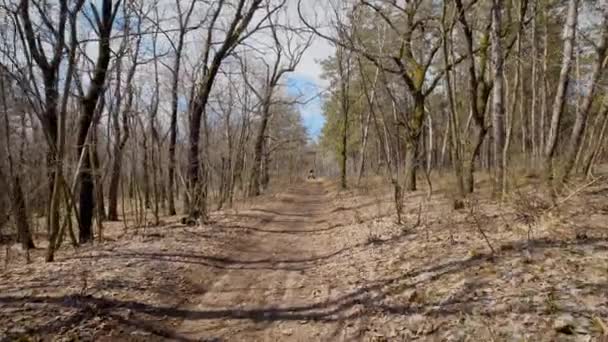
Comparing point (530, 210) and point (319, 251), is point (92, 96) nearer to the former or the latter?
point (319, 251)

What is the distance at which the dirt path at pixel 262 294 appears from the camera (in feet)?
16.0

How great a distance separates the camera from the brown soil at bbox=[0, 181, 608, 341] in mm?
4223

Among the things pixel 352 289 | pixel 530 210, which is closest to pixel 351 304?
pixel 352 289

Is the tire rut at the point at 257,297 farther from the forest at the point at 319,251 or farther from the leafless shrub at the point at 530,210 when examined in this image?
the leafless shrub at the point at 530,210

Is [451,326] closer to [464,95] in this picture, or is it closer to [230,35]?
[230,35]

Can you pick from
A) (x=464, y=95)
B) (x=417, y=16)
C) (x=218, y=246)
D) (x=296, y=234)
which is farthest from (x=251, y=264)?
(x=464, y=95)

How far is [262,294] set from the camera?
6.16 m

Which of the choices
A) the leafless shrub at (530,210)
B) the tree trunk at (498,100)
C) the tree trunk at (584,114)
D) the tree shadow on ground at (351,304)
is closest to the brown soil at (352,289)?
the tree shadow on ground at (351,304)

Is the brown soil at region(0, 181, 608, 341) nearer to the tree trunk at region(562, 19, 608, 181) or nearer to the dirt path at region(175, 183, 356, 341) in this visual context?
the dirt path at region(175, 183, 356, 341)

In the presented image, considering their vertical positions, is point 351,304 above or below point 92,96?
below

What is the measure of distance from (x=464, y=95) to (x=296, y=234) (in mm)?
20501

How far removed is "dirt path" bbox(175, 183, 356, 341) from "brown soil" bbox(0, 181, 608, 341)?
0.08 feet

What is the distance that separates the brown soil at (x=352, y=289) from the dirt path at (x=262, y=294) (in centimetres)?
2

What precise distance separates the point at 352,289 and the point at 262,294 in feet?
4.60
